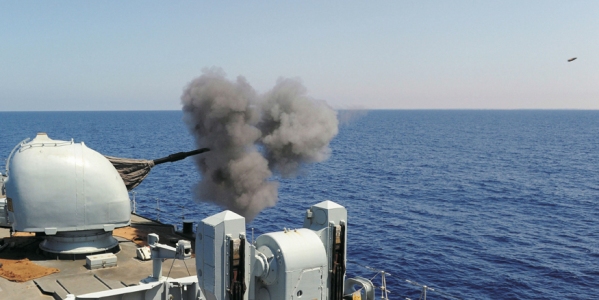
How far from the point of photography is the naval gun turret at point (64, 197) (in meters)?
17.6

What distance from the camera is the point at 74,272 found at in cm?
1712

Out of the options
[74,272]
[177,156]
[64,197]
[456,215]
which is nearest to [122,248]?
[74,272]

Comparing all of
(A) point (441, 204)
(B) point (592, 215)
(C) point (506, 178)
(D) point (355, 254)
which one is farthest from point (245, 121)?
(C) point (506, 178)

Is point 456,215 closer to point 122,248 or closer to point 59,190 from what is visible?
point 122,248

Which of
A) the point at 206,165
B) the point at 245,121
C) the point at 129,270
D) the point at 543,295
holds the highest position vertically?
the point at 245,121

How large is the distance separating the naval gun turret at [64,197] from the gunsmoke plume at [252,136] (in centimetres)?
692

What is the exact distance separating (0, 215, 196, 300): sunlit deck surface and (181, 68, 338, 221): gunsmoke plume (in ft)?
15.8

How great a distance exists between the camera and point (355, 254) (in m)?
35.4

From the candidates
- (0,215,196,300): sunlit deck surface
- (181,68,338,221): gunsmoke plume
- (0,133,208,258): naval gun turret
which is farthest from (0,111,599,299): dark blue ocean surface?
(0,133,208,258): naval gun turret

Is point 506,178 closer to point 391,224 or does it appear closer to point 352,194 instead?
point 352,194

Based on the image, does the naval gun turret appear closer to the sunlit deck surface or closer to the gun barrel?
the sunlit deck surface

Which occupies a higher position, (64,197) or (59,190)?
(59,190)

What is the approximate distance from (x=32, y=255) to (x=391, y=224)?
29788 millimetres

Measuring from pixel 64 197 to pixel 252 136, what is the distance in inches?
375
